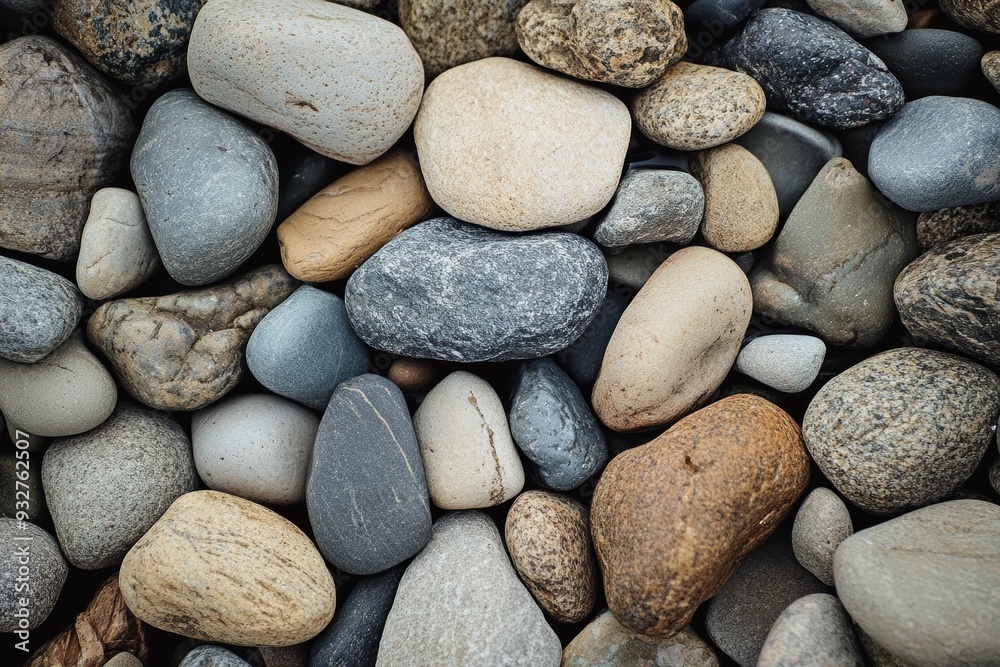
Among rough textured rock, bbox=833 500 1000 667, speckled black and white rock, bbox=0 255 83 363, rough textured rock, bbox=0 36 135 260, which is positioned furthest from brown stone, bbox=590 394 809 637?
rough textured rock, bbox=0 36 135 260

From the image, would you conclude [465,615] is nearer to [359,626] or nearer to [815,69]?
[359,626]

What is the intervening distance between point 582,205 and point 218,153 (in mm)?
1269

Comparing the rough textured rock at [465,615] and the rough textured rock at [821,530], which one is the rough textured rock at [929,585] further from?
the rough textured rock at [465,615]

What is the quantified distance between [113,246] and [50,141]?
41 cm

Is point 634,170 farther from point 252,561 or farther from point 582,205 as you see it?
point 252,561

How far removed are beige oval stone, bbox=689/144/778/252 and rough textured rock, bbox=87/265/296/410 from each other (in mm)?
1709

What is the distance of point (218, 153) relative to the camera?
215 centimetres

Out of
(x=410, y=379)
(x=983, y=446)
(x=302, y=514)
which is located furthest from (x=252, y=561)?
(x=983, y=446)

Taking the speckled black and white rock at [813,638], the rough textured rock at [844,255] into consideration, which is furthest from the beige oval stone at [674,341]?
the speckled black and white rock at [813,638]

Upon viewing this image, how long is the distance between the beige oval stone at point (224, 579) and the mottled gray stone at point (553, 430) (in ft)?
2.82

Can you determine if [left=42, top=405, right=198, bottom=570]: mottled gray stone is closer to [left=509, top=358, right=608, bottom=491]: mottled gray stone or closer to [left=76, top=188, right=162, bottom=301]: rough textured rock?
[left=76, top=188, right=162, bottom=301]: rough textured rock

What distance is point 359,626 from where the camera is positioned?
2.25 meters

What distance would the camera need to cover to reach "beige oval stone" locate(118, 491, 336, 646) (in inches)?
79.9

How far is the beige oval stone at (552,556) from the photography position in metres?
2.18
